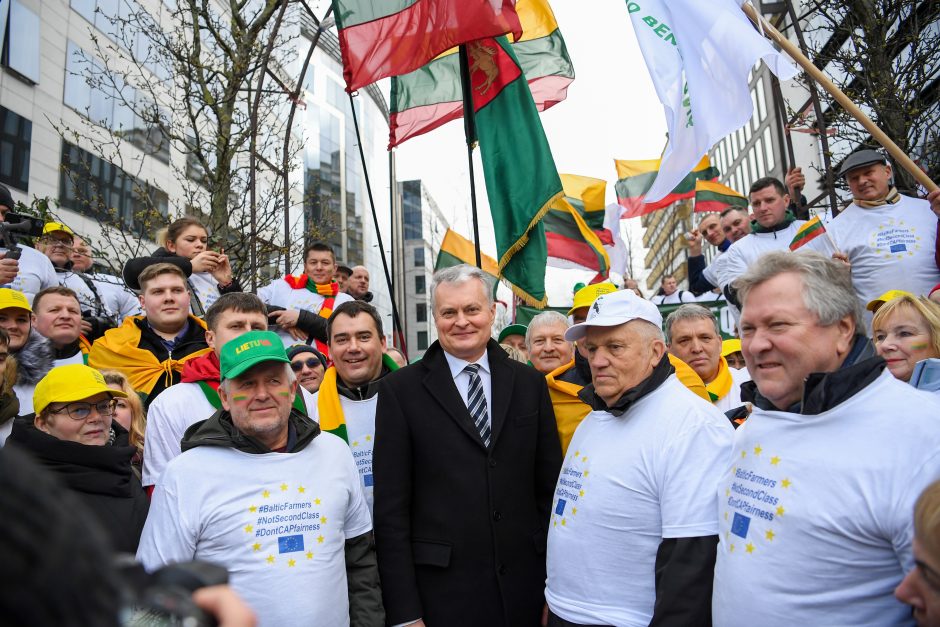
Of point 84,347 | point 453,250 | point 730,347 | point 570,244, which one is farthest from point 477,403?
point 570,244

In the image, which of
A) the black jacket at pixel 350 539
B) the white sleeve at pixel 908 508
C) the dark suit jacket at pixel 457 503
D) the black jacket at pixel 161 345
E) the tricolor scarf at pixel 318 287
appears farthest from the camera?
the tricolor scarf at pixel 318 287

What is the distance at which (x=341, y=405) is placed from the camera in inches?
158

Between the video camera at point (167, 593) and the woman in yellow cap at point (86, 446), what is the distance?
7.85ft

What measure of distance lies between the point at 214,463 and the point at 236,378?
39 cm

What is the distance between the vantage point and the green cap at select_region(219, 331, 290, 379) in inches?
118

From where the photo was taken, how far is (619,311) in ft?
9.98

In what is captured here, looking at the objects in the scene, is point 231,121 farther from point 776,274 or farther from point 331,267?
point 776,274

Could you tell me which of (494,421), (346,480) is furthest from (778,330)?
(346,480)

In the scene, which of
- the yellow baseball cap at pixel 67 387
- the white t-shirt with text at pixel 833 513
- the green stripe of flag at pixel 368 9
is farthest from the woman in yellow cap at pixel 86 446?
the green stripe of flag at pixel 368 9

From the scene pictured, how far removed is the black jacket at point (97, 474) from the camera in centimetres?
307

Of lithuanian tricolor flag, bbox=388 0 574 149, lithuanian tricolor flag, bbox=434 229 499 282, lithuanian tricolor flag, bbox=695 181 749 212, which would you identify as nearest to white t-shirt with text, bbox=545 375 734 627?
lithuanian tricolor flag, bbox=388 0 574 149

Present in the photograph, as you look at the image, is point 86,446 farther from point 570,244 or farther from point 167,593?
point 570,244

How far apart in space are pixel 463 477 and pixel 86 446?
69.3 inches

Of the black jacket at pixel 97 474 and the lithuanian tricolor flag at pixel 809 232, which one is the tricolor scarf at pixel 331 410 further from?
the lithuanian tricolor flag at pixel 809 232
